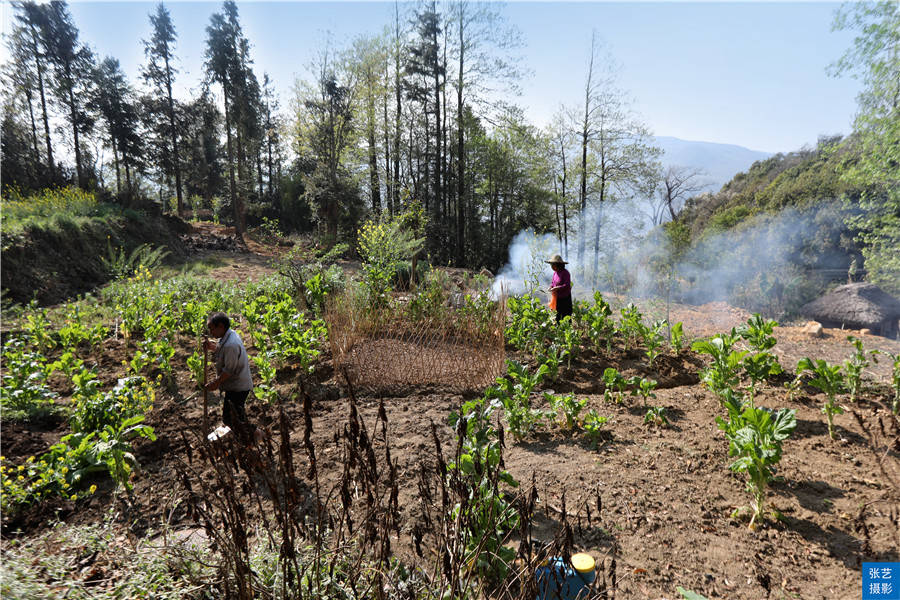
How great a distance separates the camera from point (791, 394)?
420 cm

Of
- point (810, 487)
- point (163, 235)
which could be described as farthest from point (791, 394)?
point (163, 235)

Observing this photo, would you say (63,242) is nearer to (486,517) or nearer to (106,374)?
(106,374)

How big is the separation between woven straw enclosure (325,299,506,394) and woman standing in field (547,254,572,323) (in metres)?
1.74

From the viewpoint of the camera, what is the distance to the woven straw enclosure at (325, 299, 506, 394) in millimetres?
5000

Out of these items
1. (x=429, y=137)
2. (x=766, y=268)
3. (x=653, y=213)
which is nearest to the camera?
(x=766, y=268)

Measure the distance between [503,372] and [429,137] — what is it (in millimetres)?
17306

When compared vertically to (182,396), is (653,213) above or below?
above

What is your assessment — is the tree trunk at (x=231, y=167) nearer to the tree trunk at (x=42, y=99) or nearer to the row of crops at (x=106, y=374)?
the tree trunk at (x=42, y=99)

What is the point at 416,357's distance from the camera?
5.12 metres

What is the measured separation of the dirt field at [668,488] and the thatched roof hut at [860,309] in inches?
314

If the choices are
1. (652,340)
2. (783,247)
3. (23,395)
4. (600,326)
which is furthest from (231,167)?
(783,247)

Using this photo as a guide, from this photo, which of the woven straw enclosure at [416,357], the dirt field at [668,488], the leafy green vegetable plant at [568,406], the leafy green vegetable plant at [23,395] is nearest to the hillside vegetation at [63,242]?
the leafy green vegetable plant at [23,395]

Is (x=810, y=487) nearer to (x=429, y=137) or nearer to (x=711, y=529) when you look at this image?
(x=711, y=529)

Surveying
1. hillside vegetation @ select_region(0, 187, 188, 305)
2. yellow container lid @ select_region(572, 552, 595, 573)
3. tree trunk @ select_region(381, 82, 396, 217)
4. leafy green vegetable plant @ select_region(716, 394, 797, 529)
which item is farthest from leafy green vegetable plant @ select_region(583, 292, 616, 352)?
tree trunk @ select_region(381, 82, 396, 217)
